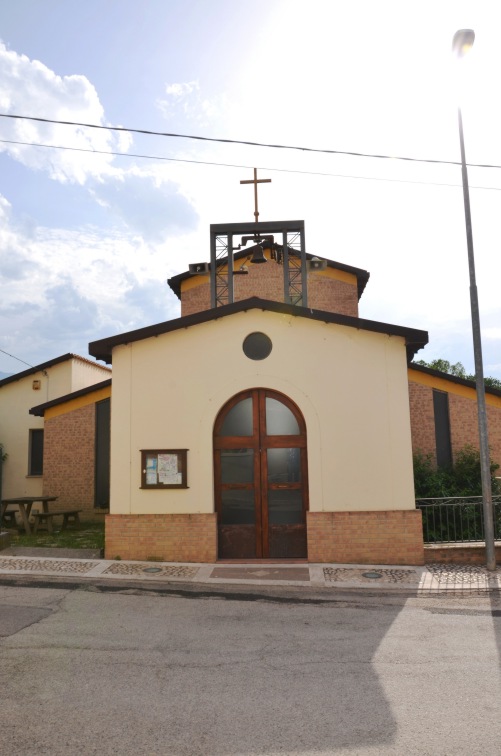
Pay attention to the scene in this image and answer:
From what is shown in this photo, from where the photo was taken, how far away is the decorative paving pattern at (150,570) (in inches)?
362

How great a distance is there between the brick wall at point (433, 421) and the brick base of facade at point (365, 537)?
523cm

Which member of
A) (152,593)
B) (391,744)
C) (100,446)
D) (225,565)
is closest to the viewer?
(391,744)

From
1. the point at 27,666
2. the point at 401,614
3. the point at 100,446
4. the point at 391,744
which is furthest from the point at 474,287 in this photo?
the point at 100,446

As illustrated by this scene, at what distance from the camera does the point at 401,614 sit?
721 centimetres

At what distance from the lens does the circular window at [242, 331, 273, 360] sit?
10492 millimetres

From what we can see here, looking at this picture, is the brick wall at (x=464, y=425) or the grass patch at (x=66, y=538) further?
the brick wall at (x=464, y=425)

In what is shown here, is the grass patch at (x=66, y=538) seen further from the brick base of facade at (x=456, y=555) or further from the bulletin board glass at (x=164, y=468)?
the brick base of facade at (x=456, y=555)

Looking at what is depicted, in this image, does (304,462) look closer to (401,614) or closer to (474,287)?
(401,614)

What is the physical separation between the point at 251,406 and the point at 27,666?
5.97 metres

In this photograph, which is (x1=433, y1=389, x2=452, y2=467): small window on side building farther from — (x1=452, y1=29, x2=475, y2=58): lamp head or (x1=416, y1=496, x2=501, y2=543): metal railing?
(x1=452, y1=29, x2=475, y2=58): lamp head

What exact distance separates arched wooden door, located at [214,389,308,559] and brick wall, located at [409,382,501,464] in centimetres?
565

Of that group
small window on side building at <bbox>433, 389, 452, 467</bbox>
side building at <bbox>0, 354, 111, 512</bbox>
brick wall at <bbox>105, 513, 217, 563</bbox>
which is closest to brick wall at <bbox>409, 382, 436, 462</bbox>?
small window on side building at <bbox>433, 389, 452, 467</bbox>

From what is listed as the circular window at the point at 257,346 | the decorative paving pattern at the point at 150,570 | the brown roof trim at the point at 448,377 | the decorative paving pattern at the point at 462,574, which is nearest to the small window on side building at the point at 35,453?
the decorative paving pattern at the point at 150,570

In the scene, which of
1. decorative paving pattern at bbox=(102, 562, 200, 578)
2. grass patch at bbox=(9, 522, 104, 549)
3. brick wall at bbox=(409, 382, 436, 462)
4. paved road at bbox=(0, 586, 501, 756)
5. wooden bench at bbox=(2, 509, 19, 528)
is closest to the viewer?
paved road at bbox=(0, 586, 501, 756)
